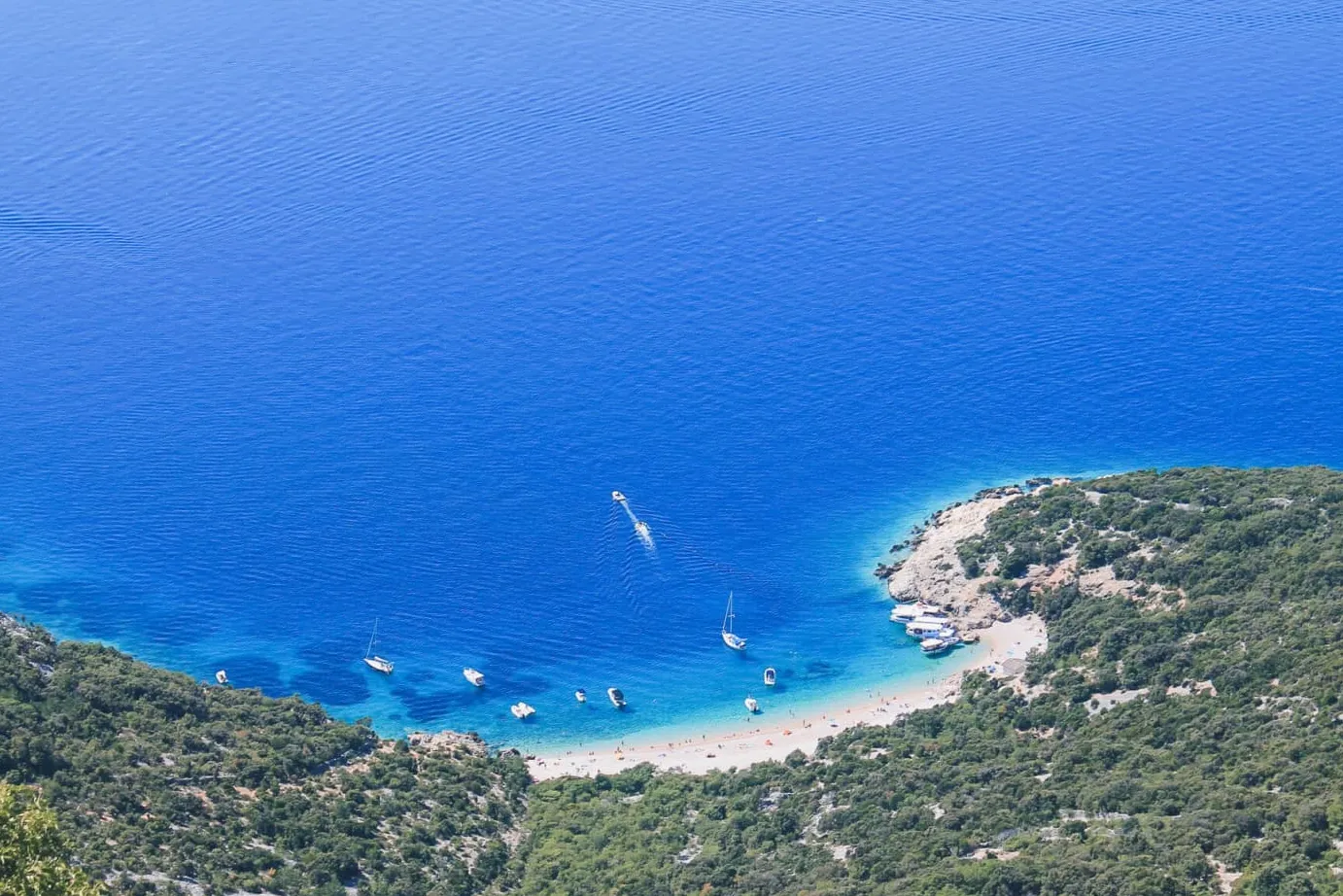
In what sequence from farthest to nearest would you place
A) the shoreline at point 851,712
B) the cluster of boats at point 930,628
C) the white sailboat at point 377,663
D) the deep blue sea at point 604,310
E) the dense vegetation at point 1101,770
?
the deep blue sea at point 604,310 → the white sailboat at point 377,663 → the cluster of boats at point 930,628 → the shoreline at point 851,712 → the dense vegetation at point 1101,770

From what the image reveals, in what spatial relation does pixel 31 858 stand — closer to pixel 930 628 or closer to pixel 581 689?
pixel 581 689

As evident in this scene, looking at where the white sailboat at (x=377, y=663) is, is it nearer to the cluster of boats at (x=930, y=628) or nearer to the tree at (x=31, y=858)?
the cluster of boats at (x=930, y=628)

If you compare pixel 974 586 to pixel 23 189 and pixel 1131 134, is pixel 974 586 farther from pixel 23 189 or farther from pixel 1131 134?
pixel 23 189

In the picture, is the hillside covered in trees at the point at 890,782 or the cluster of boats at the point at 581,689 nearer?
the hillside covered in trees at the point at 890,782

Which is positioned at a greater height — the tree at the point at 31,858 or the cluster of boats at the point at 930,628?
the cluster of boats at the point at 930,628

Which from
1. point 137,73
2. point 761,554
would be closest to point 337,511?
point 761,554

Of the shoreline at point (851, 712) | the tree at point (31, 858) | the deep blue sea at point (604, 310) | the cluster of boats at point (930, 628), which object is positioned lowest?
the tree at point (31, 858)

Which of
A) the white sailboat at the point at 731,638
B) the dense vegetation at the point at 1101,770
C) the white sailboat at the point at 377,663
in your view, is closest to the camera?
the dense vegetation at the point at 1101,770

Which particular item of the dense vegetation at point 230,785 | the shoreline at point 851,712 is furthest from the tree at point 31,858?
the shoreline at point 851,712
